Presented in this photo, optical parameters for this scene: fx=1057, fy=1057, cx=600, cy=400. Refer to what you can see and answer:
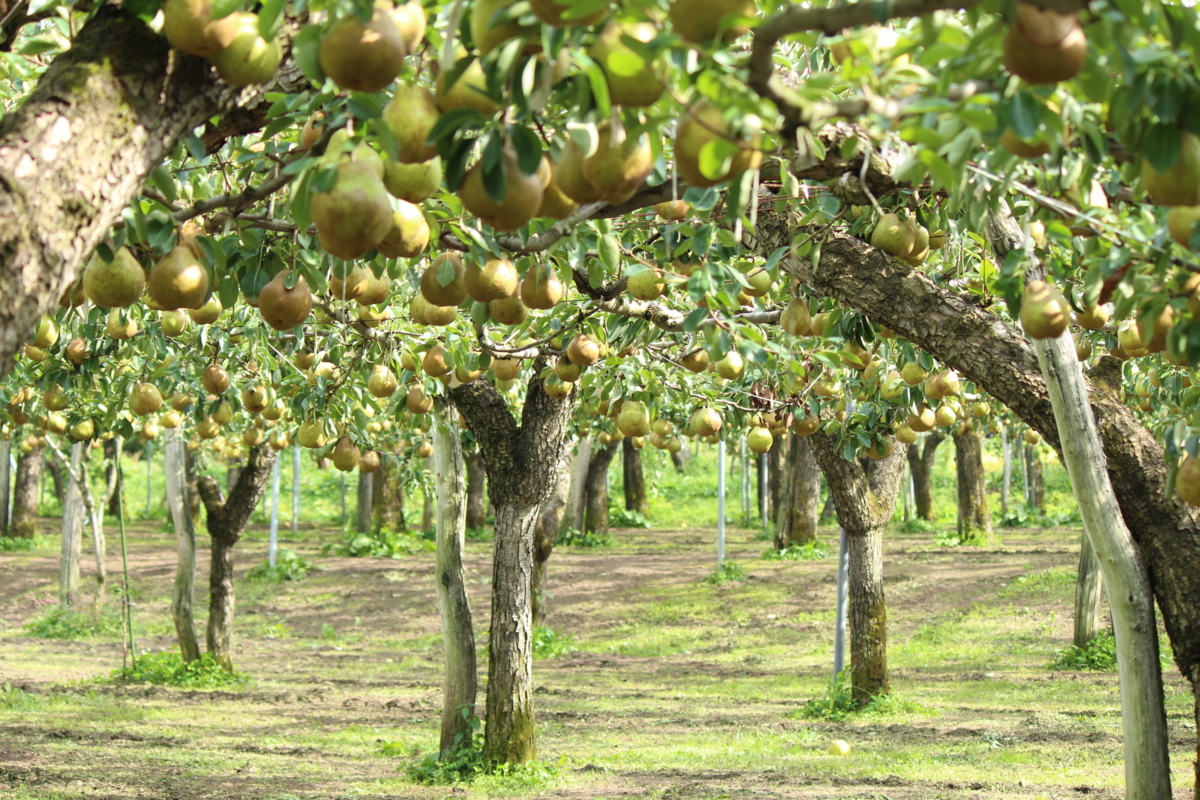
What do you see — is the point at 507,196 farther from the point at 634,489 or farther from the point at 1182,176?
the point at 634,489

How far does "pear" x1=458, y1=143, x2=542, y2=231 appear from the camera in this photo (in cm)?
179

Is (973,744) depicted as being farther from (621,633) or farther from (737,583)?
(737,583)

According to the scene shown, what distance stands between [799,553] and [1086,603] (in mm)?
8765

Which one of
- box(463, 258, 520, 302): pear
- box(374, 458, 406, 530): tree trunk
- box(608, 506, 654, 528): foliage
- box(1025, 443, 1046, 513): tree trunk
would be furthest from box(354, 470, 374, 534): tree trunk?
box(463, 258, 520, 302): pear

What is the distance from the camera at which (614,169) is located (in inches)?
69.0

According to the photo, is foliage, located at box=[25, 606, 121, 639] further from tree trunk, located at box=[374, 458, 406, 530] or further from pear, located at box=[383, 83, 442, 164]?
pear, located at box=[383, 83, 442, 164]

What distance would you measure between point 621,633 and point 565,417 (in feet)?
27.3

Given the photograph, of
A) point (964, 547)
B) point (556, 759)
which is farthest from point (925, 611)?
point (556, 759)

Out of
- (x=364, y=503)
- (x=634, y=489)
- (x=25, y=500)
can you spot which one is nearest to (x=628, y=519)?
(x=634, y=489)

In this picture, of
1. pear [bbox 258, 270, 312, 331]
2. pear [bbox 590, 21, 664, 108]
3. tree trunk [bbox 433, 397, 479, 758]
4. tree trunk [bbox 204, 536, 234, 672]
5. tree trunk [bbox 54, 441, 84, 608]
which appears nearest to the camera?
pear [bbox 590, 21, 664, 108]

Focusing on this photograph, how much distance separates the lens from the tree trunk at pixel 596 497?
24.4 m

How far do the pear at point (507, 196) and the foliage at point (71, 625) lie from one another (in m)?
15.2

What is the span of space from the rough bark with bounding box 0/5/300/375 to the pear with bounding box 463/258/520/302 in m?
0.73

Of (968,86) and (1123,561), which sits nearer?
(968,86)
